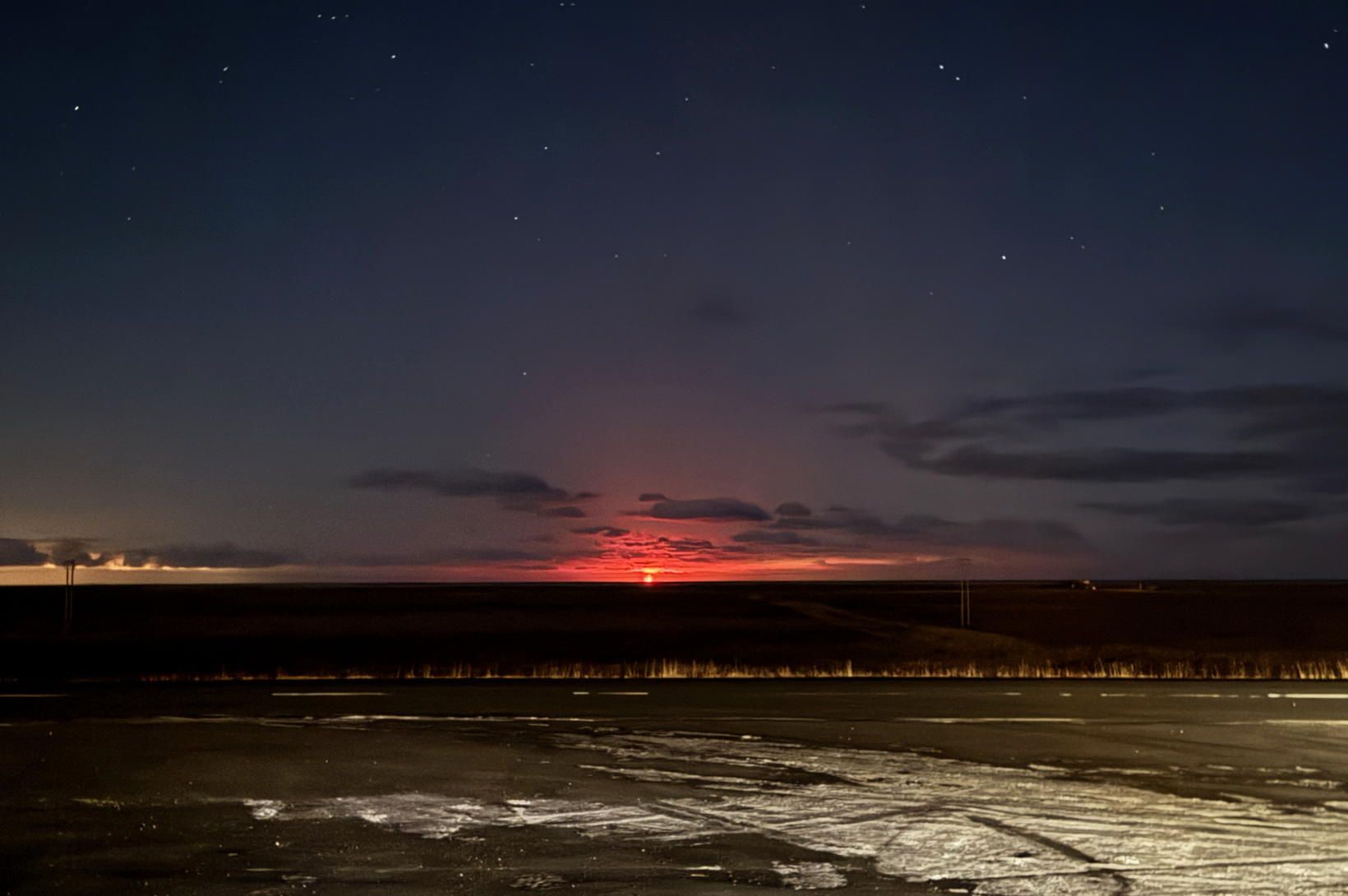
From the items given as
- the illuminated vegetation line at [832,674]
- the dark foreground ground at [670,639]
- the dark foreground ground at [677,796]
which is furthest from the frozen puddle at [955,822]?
the dark foreground ground at [670,639]

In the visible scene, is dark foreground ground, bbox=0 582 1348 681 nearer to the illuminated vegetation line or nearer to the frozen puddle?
the illuminated vegetation line

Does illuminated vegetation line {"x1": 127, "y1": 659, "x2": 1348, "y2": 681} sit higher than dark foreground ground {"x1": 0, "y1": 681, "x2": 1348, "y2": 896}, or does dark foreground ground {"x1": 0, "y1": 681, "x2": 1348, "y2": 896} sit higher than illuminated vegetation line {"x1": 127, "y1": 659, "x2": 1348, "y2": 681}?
illuminated vegetation line {"x1": 127, "y1": 659, "x2": 1348, "y2": 681}

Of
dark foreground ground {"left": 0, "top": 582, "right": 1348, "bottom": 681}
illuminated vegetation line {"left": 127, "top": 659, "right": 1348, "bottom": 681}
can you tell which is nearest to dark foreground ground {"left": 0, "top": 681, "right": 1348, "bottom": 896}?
illuminated vegetation line {"left": 127, "top": 659, "right": 1348, "bottom": 681}

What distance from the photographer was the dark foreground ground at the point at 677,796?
25.4 feet

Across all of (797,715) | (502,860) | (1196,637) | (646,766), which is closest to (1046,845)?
(502,860)

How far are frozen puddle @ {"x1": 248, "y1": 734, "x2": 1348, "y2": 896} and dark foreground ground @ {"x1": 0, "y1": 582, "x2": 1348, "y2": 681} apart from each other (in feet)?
48.8

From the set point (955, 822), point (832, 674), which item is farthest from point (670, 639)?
point (955, 822)

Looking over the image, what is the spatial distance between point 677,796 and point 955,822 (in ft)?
7.79

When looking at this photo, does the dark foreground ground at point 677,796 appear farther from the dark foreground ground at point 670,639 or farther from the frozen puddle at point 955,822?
the dark foreground ground at point 670,639

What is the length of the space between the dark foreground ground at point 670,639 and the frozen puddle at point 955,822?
14882 millimetres

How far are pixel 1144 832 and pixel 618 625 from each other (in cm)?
6354

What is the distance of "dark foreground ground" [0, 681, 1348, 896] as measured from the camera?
7.75 m

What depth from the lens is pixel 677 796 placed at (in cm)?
1045

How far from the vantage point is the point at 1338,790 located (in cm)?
1077
